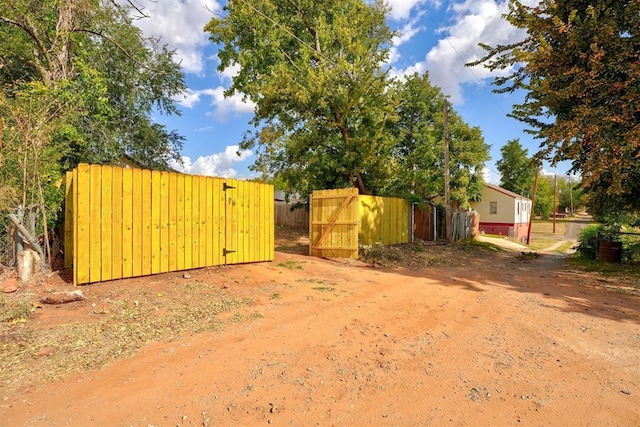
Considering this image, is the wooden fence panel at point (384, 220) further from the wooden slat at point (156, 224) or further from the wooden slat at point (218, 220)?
the wooden slat at point (156, 224)

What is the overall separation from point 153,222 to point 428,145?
17366mm

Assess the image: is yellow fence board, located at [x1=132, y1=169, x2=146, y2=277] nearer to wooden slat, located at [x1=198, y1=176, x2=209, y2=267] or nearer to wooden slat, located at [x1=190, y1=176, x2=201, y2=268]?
wooden slat, located at [x1=190, y1=176, x2=201, y2=268]

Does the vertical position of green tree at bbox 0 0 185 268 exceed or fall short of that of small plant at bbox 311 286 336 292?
it exceeds it

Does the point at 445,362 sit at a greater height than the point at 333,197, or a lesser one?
lesser

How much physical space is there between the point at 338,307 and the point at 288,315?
0.83 meters

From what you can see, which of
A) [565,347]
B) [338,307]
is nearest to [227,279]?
[338,307]

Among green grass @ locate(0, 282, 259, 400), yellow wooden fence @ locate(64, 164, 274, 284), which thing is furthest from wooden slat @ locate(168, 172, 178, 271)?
green grass @ locate(0, 282, 259, 400)

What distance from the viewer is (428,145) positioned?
19953 millimetres

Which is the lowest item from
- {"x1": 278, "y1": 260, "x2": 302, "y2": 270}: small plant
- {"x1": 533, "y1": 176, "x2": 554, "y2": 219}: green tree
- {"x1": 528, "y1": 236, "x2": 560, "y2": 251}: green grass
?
{"x1": 528, "y1": 236, "x2": 560, "y2": 251}: green grass

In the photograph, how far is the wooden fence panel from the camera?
36.2 feet

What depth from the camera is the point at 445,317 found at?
470cm

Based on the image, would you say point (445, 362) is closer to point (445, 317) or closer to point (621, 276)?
point (445, 317)

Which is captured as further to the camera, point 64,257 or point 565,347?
point 64,257

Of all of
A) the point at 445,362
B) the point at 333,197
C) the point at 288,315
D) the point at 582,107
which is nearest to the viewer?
the point at 445,362
